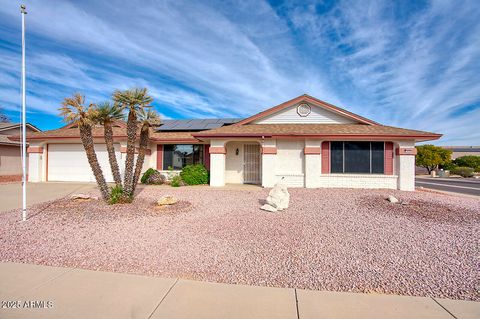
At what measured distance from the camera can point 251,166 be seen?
1539cm

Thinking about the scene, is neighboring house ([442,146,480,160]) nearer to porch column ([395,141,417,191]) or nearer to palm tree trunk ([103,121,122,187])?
porch column ([395,141,417,191])

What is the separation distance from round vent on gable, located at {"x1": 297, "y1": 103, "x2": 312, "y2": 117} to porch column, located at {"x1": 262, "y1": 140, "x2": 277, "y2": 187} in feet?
10.7

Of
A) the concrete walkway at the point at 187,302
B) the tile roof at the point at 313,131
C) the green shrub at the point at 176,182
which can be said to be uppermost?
the tile roof at the point at 313,131

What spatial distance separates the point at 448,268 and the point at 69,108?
37.3 ft

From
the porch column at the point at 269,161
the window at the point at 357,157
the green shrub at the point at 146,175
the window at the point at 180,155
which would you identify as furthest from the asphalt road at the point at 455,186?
the green shrub at the point at 146,175

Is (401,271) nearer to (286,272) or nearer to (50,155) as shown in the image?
(286,272)

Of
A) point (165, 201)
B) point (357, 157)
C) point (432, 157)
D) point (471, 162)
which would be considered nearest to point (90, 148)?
point (165, 201)

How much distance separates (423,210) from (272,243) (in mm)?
6220

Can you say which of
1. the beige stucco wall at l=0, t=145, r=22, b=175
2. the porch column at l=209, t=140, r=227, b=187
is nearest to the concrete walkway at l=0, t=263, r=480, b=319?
the porch column at l=209, t=140, r=227, b=187

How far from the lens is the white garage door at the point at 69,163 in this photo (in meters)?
16.3

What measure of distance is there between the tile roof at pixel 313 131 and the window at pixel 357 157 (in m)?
0.77

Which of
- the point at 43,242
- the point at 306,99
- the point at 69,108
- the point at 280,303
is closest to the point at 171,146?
the point at 69,108

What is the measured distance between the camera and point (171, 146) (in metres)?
16.3

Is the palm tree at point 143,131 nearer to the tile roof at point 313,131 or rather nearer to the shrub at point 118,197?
the shrub at point 118,197
